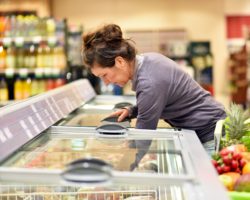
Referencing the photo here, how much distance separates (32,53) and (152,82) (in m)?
5.58

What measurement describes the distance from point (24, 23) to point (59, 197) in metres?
5.97

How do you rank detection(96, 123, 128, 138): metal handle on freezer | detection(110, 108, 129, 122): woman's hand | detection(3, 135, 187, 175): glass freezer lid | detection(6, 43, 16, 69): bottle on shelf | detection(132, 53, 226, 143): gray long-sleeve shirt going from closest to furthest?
detection(3, 135, 187, 175): glass freezer lid < detection(96, 123, 128, 138): metal handle on freezer < detection(132, 53, 226, 143): gray long-sleeve shirt < detection(110, 108, 129, 122): woman's hand < detection(6, 43, 16, 69): bottle on shelf

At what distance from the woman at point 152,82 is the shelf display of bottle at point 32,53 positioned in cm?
496

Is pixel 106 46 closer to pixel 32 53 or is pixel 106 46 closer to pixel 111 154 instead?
pixel 111 154

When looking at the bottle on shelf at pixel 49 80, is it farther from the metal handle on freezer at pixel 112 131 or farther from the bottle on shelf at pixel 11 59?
the metal handle on freezer at pixel 112 131

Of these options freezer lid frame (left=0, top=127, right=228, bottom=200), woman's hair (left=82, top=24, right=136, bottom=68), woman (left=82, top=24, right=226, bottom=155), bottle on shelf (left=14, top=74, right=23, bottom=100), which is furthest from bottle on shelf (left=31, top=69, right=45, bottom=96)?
freezer lid frame (left=0, top=127, right=228, bottom=200)

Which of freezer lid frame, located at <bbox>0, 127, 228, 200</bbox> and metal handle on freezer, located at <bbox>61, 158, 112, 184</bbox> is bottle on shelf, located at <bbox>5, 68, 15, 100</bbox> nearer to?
freezer lid frame, located at <bbox>0, 127, 228, 200</bbox>

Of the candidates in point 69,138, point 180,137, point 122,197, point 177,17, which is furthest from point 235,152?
point 177,17

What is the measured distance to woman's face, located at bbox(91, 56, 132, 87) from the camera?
2535mm

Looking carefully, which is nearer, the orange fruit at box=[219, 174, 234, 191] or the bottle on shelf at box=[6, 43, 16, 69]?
the orange fruit at box=[219, 174, 234, 191]

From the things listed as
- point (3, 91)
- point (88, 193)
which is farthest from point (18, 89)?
point (88, 193)

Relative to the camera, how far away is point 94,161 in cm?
139

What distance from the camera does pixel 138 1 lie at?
37.3 ft

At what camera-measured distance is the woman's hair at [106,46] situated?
2.48 meters
